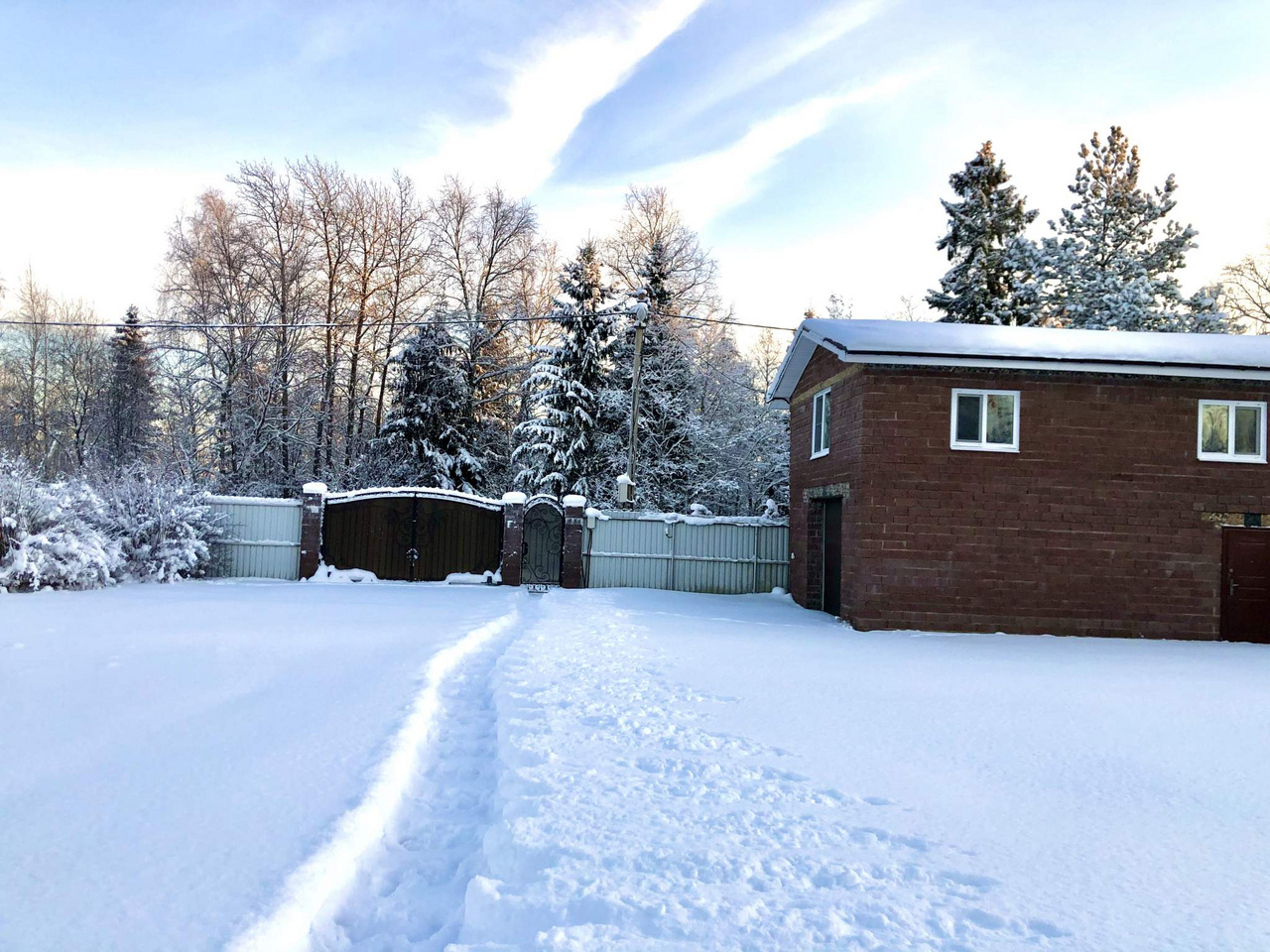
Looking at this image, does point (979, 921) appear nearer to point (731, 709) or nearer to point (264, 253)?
point (731, 709)

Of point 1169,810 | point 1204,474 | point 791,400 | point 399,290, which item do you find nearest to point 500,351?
point 399,290

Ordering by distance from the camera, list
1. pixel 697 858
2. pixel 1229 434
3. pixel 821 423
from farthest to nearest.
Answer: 1. pixel 821 423
2. pixel 1229 434
3. pixel 697 858

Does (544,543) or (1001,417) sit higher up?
(1001,417)

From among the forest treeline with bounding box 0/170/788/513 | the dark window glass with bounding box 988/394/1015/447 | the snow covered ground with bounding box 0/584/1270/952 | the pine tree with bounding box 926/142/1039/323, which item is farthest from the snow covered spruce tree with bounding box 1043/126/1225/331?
the snow covered ground with bounding box 0/584/1270/952

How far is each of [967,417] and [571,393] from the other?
48.7 ft

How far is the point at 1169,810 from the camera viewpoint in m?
4.44

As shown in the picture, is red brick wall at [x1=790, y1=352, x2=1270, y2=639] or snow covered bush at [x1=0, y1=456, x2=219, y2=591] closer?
red brick wall at [x1=790, y1=352, x2=1270, y2=639]

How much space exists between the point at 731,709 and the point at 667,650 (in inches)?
115

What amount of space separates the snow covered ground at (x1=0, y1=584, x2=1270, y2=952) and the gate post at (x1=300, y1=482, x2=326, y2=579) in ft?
26.8

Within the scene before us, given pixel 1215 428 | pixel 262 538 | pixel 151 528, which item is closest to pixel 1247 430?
pixel 1215 428

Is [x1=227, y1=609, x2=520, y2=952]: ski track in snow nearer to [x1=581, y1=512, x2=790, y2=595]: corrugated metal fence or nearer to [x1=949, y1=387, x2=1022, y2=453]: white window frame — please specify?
[x1=949, y1=387, x2=1022, y2=453]: white window frame

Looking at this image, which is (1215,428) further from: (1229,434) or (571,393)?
(571,393)

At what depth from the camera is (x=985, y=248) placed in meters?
28.1

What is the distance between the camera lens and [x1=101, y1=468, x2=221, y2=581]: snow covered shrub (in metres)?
14.9
